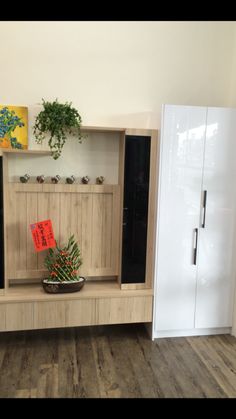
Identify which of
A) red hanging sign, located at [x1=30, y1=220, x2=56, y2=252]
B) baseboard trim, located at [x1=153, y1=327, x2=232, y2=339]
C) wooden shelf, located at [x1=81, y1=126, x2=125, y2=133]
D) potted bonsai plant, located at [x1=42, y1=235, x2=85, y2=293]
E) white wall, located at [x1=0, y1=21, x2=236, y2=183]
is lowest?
baseboard trim, located at [x1=153, y1=327, x2=232, y2=339]

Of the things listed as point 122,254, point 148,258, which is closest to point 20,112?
point 122,254

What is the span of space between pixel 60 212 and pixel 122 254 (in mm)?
640

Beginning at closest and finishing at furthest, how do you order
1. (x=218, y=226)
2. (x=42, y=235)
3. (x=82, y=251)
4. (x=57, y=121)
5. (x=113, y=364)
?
(x=113, y=364), (x=57, y=121), (x=42, y=235), (x=218, y=226), (x=82, y=251)

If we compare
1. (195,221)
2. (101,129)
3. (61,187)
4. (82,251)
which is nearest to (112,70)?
(101,129)

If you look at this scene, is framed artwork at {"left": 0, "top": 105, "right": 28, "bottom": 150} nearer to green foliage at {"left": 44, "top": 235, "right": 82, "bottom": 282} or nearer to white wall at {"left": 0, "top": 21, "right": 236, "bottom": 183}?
white wall at {"left": 0, "top": 21, "right": 236, "bottom": 183}

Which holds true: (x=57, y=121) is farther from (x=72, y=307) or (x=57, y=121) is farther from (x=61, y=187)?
(x=72, y=307)

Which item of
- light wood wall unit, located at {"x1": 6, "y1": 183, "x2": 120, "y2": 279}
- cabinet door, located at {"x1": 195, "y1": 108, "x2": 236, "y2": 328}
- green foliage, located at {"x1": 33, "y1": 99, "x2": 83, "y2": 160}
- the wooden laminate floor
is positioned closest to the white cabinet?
cabinet door, located at {"x1": 195, "y1": 108, "x2": 236, "y2": 328}

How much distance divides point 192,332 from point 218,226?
95 cm

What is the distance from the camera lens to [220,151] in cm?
257

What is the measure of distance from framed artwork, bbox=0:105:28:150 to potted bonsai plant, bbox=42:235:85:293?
91 centimetres

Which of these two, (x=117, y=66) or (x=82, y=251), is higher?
(x=117, y=66)

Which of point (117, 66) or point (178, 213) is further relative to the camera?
point (117, 66)

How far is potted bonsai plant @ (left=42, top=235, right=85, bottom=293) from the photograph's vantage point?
8.26ft

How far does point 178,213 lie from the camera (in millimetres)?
2566
